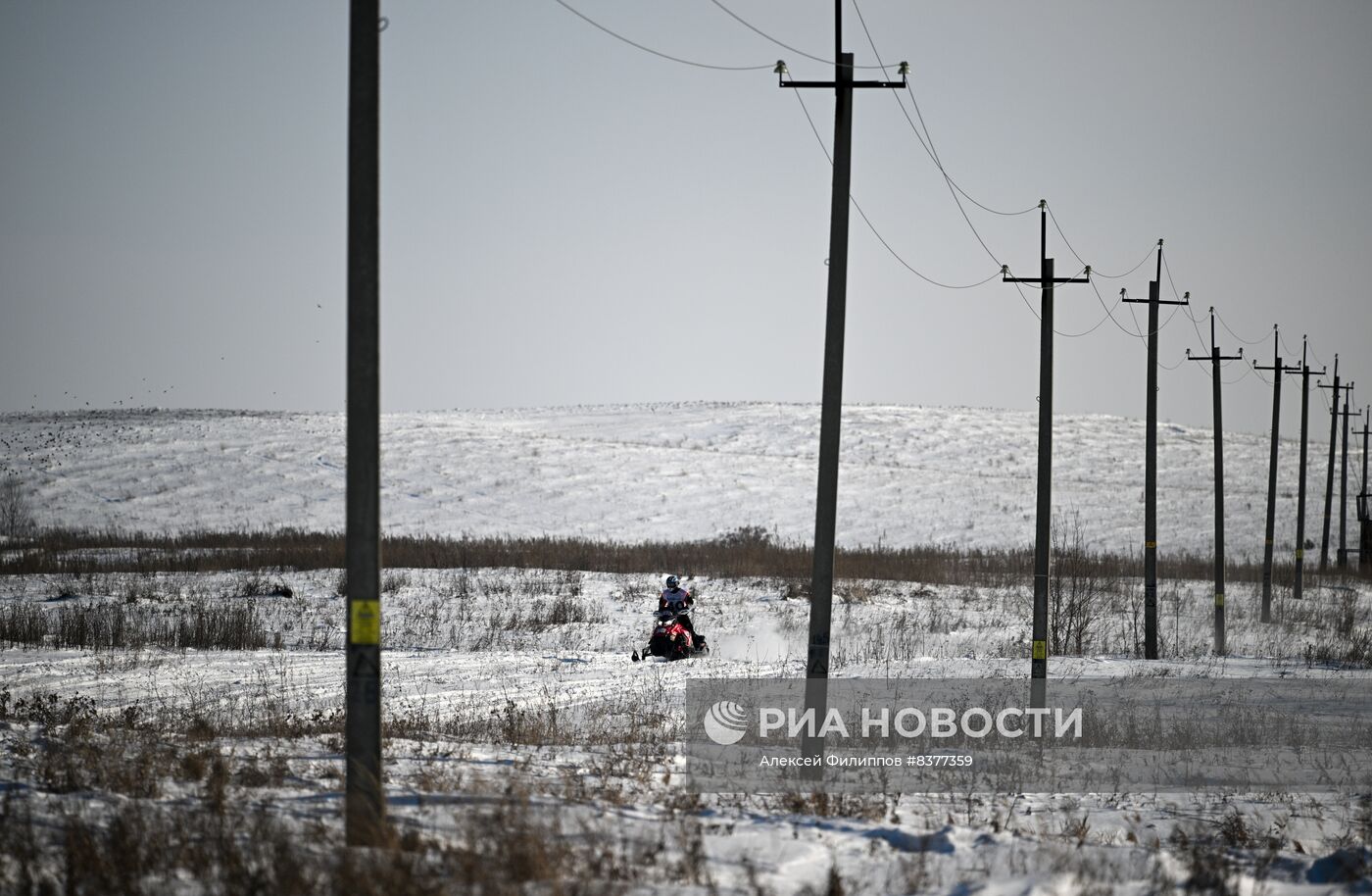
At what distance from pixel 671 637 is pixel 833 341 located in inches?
421

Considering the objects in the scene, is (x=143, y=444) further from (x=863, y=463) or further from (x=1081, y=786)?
(x=1081, y=786)

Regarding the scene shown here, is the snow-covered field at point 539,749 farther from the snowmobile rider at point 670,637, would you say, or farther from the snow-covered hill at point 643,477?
the snow-covered hill at point 643,477

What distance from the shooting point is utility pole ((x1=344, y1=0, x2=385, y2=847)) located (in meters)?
6.90

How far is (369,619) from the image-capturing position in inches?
271

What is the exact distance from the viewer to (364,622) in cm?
688

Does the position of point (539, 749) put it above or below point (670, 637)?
above

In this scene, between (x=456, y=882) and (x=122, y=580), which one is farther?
(x=122, y=580)

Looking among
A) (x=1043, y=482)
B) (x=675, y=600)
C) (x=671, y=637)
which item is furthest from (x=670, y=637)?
(x=1043, y=482)

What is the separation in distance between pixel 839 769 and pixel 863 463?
70.5m

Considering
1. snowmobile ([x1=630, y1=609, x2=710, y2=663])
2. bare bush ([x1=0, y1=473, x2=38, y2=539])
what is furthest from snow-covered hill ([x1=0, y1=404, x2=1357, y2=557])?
snowmobile ([x1=630, y1=609, x2=710, y2=663])

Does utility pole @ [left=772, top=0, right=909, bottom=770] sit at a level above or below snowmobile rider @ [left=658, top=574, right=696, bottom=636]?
above

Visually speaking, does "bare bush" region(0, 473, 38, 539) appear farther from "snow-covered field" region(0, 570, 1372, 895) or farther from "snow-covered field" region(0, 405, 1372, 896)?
"snow-covered field" region(0, 570, 1372, 895)

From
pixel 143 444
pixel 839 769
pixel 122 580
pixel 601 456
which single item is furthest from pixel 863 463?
pixel 839 769

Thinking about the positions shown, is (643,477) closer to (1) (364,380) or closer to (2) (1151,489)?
(2) (1151,489)
